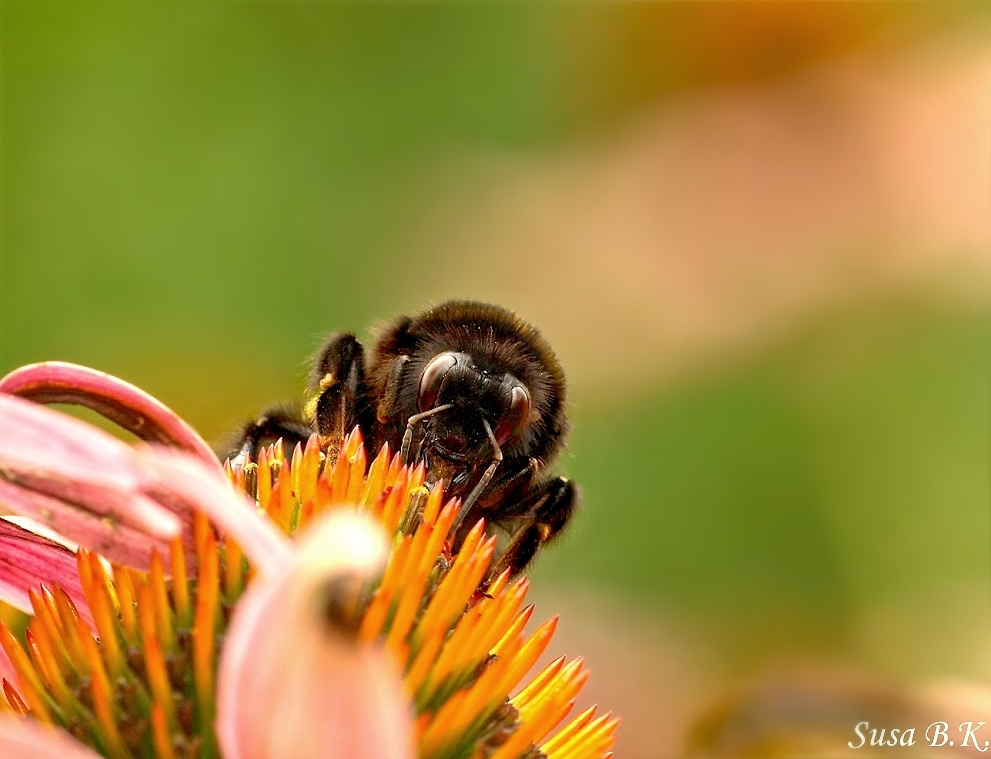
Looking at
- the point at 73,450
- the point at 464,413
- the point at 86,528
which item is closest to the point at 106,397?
the point at 86,528

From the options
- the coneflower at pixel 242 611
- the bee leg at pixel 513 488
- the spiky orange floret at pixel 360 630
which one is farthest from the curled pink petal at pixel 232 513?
the bee leg at pixel 513 488

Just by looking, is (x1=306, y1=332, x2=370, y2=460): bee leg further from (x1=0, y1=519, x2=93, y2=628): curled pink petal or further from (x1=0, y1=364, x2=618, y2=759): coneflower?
(x1=0, y1=519, x2=93, y2=628): curled pink petal

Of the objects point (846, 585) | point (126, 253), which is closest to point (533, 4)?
point (126, 253)

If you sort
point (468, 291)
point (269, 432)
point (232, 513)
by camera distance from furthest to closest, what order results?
point (468, 291) → point (269, 432) → point (232, 513)

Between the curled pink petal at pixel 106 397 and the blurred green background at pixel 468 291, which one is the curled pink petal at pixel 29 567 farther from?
the blurred green background at pixel 468 291

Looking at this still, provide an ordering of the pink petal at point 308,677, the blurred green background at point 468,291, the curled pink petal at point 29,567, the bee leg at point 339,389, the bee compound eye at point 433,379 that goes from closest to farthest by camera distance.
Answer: the pink petal at point 308,677
the curled pink petal at point 29,567
the bee compound eye at point 433,379
the bee leg at point 339,389
the blurred green background at point 468,291

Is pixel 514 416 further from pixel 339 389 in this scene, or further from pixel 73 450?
pixel 73 450

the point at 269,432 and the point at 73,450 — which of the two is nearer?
the point at 73,450
